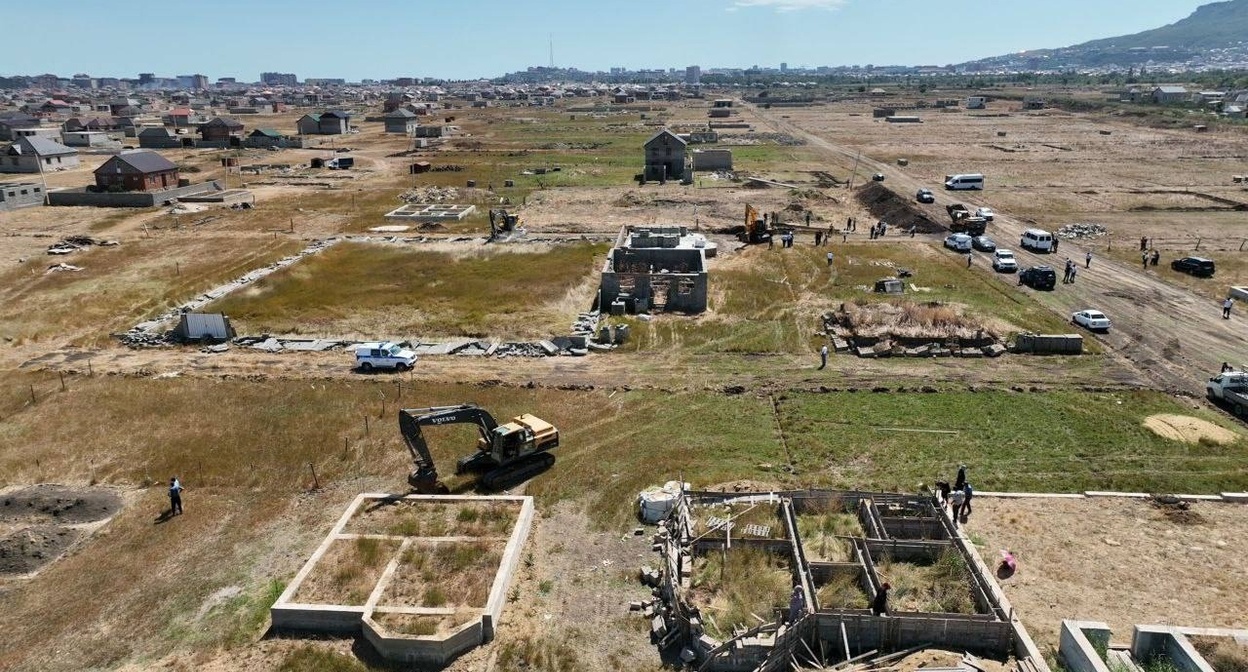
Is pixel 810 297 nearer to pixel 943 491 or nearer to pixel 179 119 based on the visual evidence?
pixel 943 491

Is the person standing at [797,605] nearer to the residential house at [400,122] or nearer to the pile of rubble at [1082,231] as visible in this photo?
the pile of rubble at [1082,231]

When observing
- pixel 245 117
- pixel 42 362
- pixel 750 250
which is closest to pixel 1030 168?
pixel 750 250

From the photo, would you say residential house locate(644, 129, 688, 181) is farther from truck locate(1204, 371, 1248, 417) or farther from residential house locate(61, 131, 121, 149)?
residential house locate(61, 131, 121, 149)

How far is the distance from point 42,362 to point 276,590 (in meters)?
23.3

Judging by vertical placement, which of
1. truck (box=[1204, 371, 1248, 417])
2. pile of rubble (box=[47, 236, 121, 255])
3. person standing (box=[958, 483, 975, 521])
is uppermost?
pile of rubble (box=[47, 236, 121, 255])

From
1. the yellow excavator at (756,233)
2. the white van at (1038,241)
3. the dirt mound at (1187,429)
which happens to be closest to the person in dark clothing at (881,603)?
the dirt mound at (1187,429)

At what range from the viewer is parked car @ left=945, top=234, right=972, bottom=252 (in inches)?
1975

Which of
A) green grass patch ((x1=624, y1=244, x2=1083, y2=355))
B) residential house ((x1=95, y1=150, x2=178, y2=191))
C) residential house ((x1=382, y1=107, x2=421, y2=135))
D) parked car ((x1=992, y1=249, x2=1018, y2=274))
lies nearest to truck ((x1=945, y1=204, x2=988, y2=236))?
green grass patch ((x1=624, y1=244, x2=1083, y2=355))

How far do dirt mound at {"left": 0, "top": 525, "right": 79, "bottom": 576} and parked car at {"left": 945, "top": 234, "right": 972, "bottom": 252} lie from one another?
49.5 metres

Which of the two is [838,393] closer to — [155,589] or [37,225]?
[155,589]

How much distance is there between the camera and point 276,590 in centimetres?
1841

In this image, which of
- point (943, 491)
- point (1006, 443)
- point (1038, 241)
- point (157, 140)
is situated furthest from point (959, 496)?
point (157, 140)

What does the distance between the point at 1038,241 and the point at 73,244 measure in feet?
220

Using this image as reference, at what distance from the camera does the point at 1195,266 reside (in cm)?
4356
